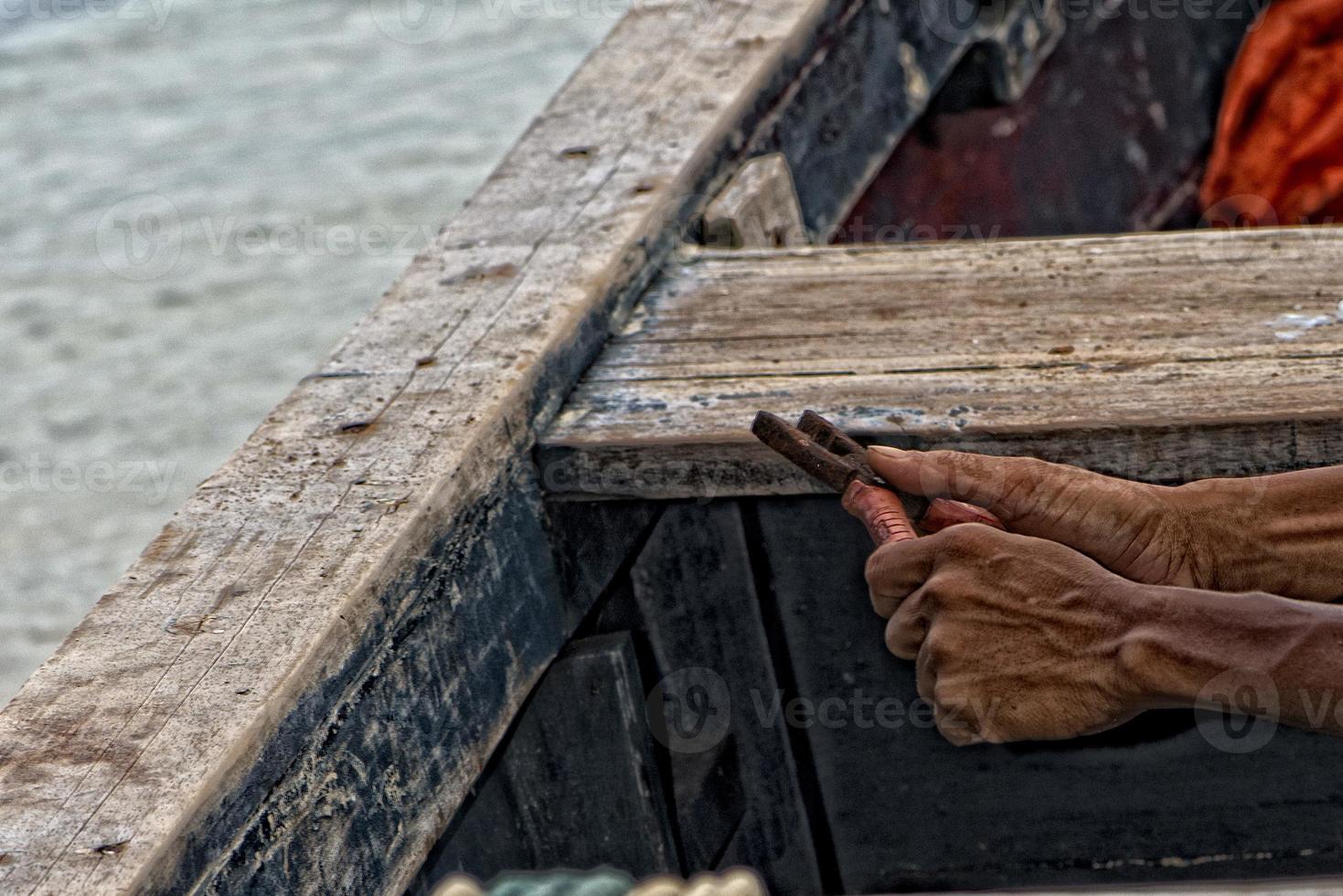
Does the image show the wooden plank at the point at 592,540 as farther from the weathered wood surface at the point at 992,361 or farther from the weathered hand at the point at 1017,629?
the weathered hand at the point at 1017,629

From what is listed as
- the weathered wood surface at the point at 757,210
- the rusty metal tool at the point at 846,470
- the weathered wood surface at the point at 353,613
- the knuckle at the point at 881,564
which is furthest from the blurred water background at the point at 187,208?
the knuckle at the point at 881,564

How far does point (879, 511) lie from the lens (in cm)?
152

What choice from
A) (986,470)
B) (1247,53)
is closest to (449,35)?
(1247,53)

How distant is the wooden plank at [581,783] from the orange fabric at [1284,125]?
7.61 feet

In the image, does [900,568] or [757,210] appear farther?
[757,210]

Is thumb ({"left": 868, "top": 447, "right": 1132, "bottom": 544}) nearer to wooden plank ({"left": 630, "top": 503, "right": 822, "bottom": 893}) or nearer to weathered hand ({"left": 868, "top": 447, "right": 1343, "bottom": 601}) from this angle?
weathered hand ({"left": 868, "top": 447, "right": 1343, "bottom": 601})

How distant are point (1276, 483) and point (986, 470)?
29cm

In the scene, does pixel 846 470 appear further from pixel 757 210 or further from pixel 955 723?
pixel 757 210

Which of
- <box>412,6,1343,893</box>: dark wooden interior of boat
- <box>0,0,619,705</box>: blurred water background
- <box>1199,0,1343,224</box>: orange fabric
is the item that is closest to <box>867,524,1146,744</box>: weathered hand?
<box>412,6,1343,893</box>: dark wooden interior of boat

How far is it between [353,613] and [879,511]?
1.71 ft

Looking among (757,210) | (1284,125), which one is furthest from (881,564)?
(1284,125)

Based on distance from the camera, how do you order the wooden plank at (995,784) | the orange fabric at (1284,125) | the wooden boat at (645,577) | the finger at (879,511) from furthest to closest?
the orange fabric at (1284,125) < the wooden plank at (995,784) < the finger at (879,511) < the wooden boat at (645,577)

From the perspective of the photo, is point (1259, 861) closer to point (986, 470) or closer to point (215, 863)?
point (986, 470)

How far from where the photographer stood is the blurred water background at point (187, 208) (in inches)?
258
